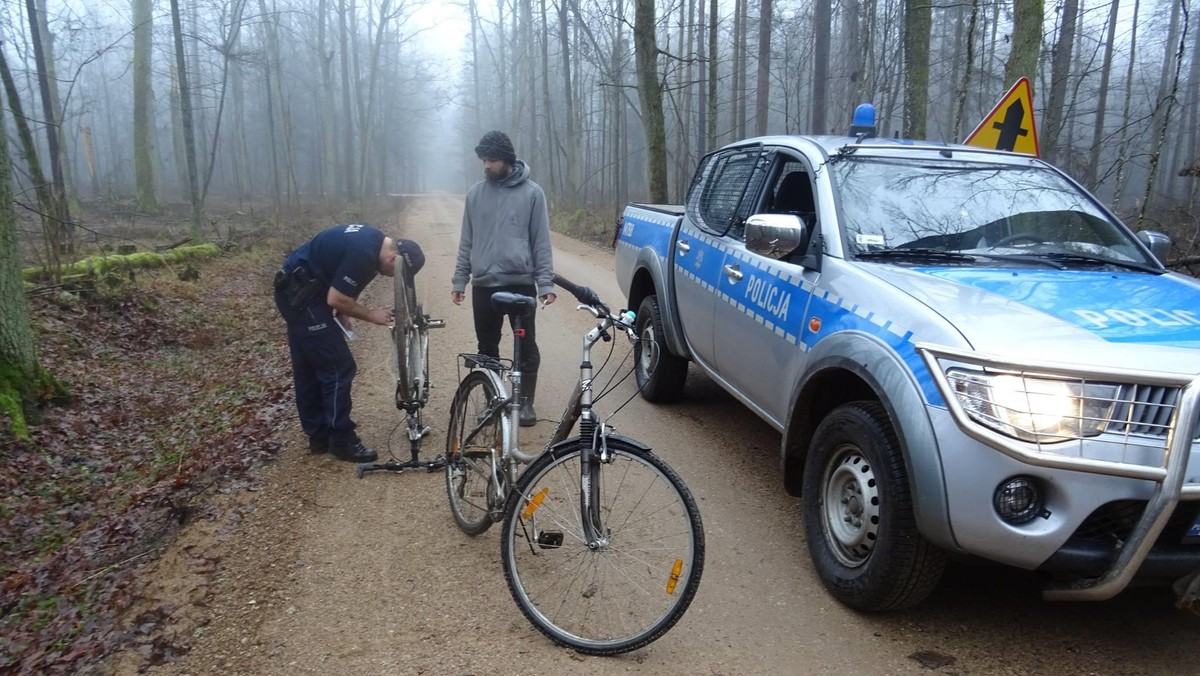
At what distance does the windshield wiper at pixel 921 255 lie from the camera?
3.71m

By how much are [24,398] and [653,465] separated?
5851 mm

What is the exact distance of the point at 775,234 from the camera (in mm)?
3748

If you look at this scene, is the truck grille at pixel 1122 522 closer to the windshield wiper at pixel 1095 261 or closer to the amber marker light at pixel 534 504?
the windshield wiper at pixel 1095 261

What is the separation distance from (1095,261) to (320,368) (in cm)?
461

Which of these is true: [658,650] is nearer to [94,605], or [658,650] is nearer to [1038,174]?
[94,605]

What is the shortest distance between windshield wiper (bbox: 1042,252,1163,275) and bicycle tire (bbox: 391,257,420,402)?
3.69m

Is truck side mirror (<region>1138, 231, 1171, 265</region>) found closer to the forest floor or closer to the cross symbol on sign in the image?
the cross symbol on sign

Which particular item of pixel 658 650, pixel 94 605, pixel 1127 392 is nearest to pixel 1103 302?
pixel 1127 392

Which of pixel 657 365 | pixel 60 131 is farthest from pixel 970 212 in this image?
pixel 60 131

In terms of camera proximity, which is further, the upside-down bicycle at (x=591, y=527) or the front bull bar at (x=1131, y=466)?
the upside-down bicycle at (x=591, y=527)

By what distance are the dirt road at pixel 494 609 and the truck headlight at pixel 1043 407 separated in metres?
1.07

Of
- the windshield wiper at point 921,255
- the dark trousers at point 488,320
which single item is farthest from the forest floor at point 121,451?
the windshield wiper at point 921,255

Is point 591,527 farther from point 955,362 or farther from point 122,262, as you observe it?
point 122,262

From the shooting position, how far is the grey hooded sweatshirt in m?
5.36
